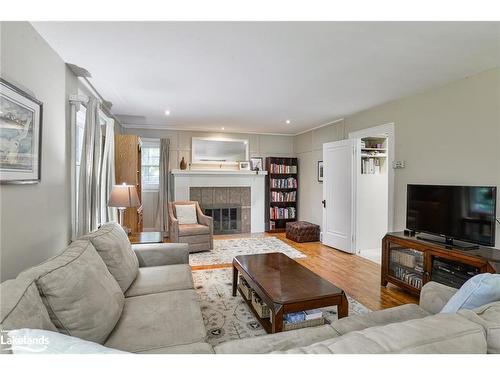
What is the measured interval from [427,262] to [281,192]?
13.3 feet

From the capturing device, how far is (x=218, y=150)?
6.08 metres

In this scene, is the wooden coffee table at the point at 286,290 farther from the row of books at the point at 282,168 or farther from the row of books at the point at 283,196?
the row of books at the point at 282,168

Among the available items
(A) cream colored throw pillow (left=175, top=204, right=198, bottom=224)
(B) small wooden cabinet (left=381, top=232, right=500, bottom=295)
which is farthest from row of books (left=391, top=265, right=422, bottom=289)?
(A) cream colored throw pillow (left=175, top=204, right=198, bottom=224)

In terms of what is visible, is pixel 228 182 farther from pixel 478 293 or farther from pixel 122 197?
pixel 478 293

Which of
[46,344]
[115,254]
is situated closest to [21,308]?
[46,344]

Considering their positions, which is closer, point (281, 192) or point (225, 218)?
point (225, 218)

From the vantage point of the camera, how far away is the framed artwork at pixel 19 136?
1502 mm

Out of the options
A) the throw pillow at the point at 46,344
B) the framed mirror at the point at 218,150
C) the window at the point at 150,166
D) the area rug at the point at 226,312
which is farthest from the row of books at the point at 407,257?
the window at the point at 150,166

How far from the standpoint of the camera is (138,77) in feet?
9.47

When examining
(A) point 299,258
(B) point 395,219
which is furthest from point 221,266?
(B) point 395,219

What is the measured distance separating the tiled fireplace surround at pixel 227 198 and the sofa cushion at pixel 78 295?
4.37 metres

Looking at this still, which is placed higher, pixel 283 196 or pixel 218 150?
pixel 218 150

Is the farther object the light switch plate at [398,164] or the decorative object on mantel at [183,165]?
the decorative object on mantel at [183,165]

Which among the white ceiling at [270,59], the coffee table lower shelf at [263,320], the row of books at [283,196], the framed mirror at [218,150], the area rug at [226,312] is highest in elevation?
the white ceiling at [270,59]
